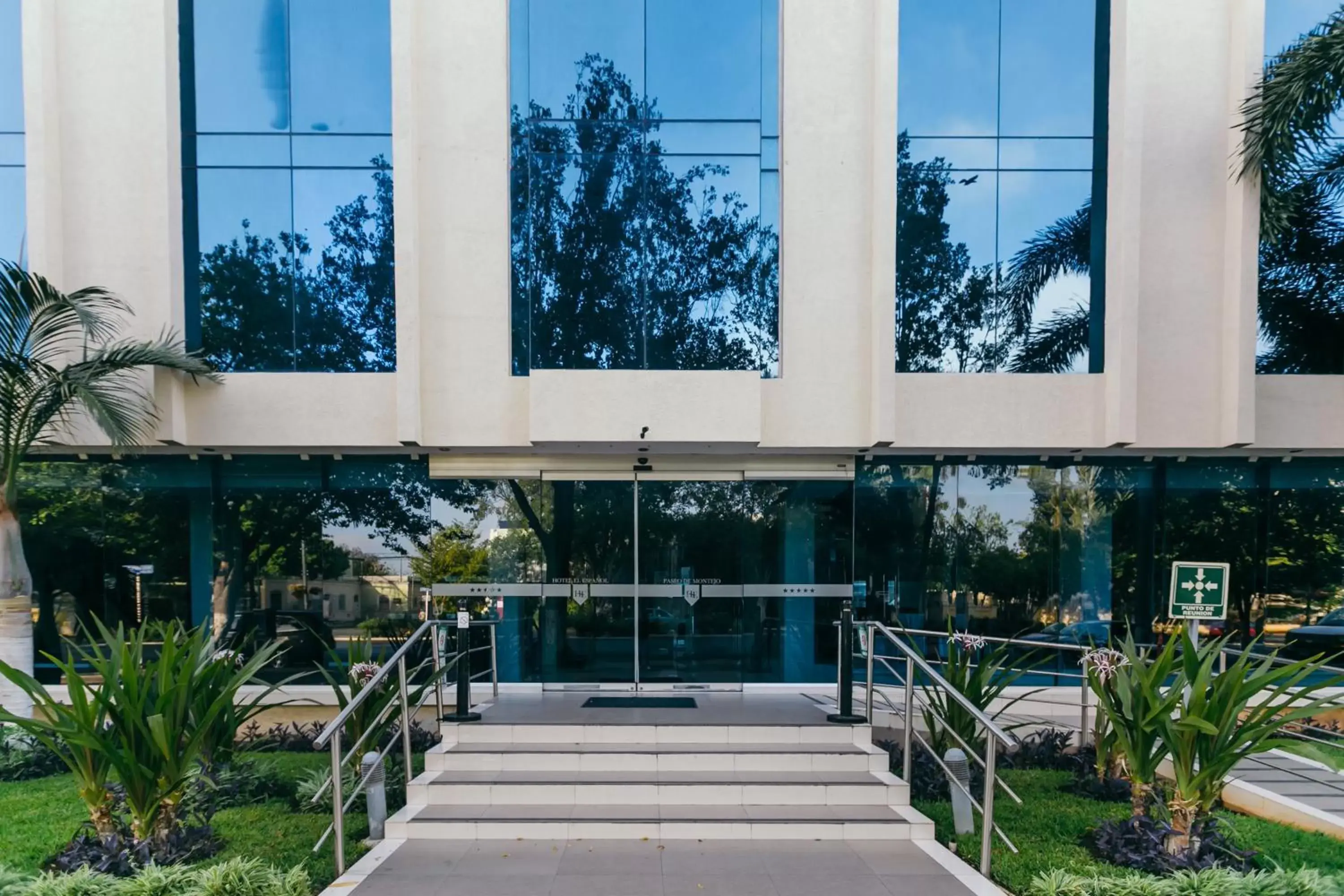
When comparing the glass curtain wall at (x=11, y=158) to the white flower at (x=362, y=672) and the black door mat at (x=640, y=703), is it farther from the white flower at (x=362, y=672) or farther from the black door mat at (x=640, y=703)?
the black door mat at (x=640, y=703)

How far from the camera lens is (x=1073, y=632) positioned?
1111cm

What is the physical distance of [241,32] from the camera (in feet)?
33.3

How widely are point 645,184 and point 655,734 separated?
267 inches

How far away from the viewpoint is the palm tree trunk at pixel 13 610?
342 inches

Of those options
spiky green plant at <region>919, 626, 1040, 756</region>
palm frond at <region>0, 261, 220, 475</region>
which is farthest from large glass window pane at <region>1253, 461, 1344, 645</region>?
palm frond at <region>0, 261, 220, 475</region>

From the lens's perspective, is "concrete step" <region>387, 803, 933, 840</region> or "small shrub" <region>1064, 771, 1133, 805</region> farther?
"small shrub" <region>1064, 771, 1133, 805</region>

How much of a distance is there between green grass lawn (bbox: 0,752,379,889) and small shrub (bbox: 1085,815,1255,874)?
5.62 metres

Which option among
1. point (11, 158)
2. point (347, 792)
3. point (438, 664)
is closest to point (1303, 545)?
point (438, 664)

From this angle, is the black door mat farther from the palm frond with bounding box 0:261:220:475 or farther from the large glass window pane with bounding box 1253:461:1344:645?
the large glass window pane with bounding box 1253:461:1344:645

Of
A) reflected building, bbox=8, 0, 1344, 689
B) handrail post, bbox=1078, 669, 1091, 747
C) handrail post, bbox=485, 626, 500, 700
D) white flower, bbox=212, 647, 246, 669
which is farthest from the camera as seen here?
reflected building, bbox=8, 0, 1344, 689

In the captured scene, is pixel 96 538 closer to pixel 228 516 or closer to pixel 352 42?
pixel 228 516

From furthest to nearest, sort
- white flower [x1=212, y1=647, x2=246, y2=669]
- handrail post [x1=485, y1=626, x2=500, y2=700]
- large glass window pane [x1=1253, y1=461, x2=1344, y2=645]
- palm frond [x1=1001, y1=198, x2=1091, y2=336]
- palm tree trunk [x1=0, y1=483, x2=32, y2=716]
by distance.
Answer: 1. large glass window pane [x1=1253, y1=461, x2=1344, y2=645]
2. palm frond [x1=1001, y1=198, x2=1091, y2=336]
3. handrail post [x1=485, y1=626, x2=500, y2=700]
4. palm tree trunk [x1=0, y1=483, x2=32, y2=716]
5. white flower [x1=212, y1=647, x2=246, y2=669]

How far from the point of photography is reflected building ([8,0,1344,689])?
9.72 m

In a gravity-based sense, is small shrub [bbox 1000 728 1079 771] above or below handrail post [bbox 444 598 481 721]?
below
